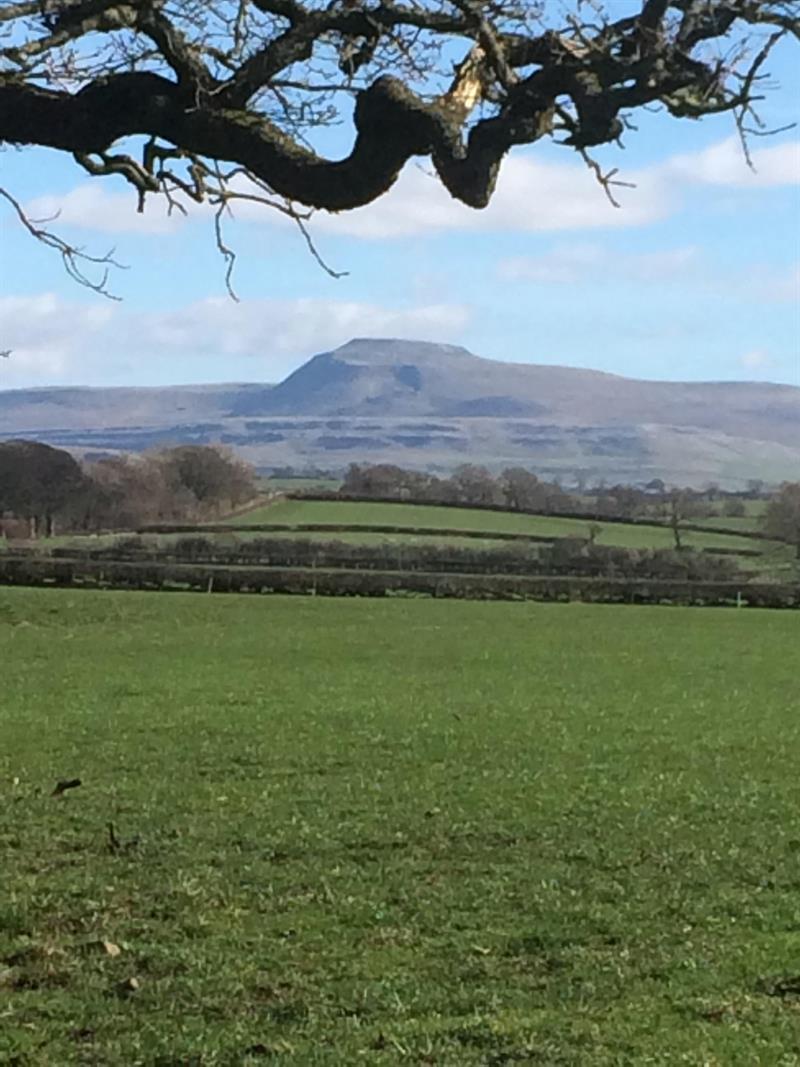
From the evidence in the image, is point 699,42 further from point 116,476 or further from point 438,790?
point 116,476

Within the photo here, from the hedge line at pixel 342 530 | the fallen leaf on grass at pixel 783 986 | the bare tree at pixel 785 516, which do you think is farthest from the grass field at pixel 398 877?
the bare tree at pixel 785 516

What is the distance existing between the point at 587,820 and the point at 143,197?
5.97 m

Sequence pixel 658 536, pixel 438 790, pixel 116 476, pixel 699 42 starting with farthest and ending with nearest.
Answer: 1. pixel 116 476
2. pixel 658 536
3. pixel 438 790
4. pixel 699 42

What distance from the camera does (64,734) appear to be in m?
17.9

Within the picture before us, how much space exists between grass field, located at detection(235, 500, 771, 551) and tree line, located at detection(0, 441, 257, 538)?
5.00m

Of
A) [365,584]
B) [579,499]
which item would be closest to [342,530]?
[365,584]

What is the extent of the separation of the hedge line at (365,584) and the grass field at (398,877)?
29943 mm

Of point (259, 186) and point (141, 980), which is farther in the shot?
point (259, 186)

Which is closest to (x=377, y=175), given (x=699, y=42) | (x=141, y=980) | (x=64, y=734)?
(x=699, y=42)

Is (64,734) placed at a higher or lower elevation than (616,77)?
lower

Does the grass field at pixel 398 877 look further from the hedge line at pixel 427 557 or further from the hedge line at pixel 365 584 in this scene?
the hedge line at pixel 427 557

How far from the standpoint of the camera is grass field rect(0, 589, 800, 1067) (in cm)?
683

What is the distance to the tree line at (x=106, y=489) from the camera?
3024 inches

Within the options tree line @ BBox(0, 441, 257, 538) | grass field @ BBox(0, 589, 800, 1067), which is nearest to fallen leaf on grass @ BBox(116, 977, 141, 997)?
grass field @ BBox(0, 589, 800, 1067)
